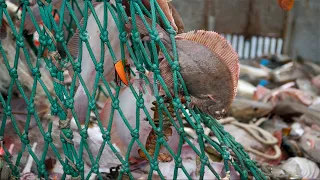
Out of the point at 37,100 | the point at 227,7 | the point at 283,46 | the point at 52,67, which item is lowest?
the point at 37,100

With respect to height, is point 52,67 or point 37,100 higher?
point 52,67

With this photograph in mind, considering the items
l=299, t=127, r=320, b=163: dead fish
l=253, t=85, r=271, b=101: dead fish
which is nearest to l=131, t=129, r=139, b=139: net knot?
l=299, t=127, r=320, b=163: dead fish

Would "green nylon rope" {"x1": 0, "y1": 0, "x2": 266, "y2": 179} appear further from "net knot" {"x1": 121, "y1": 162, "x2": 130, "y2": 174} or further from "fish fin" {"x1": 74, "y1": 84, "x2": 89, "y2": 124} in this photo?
"fish fin" {"x1": 74, "y1": 84, "x2": 89, "y2": 124}

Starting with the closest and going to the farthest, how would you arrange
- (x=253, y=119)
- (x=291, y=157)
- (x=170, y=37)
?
1. (x=170, y=37)
2. (x=291, y=157)
3. (x=253, y=119)

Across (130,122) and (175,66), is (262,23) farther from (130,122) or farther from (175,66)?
(175,66)

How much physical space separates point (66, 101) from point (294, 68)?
2957 mm

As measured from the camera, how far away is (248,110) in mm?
2373

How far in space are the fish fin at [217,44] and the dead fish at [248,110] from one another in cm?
131

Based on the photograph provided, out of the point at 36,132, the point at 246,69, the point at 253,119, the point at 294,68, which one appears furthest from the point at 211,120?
the point at 294,68

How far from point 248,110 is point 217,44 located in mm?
1363

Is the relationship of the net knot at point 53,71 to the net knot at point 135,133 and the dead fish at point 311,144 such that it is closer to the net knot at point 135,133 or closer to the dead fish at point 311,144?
the net knot at point 135,133

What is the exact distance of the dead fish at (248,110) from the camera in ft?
7.75

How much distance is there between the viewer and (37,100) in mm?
1938

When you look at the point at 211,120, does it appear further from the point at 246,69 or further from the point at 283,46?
the point at 283,46
